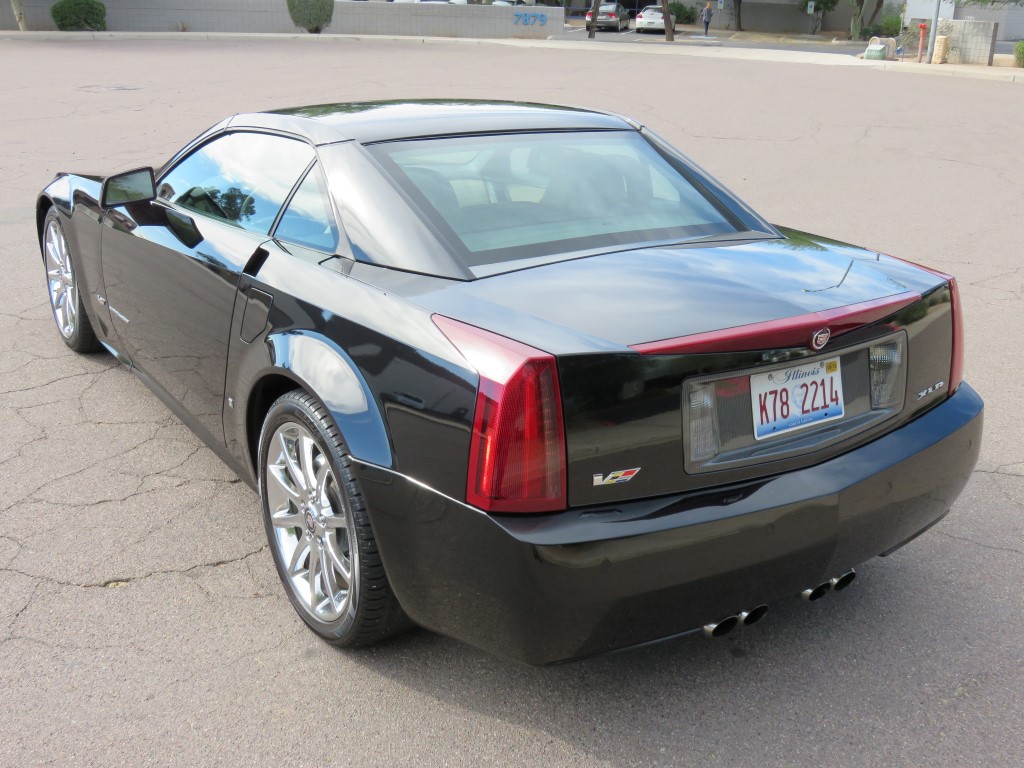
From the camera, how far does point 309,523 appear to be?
117 inches

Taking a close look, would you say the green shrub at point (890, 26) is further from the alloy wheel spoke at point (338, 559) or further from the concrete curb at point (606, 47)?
the alloy wheel spoke at point (338, 559)

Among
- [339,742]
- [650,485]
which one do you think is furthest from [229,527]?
[650,485]

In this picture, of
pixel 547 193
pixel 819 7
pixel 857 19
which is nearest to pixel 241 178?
pixel 547 193

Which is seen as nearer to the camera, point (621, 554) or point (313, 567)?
point (621, 554)

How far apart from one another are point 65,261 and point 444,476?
377cm

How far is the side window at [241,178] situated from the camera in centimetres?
342

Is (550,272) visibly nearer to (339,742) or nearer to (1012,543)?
(339,742)

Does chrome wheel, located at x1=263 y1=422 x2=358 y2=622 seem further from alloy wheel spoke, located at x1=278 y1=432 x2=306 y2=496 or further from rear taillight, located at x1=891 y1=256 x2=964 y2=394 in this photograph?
rear taillight, located at x1=891 y1=256 x2=964 y2=394

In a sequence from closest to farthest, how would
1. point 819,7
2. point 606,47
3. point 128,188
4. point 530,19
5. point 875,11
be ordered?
point 128,188 → point 606,47 → point 530,19 → point 875,11 → point 819,7

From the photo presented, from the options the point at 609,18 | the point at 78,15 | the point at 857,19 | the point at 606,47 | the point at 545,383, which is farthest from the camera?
the point at 857,19

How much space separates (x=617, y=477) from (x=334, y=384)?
32.5 inches

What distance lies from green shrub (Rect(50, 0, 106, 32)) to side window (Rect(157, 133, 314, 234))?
119 feet

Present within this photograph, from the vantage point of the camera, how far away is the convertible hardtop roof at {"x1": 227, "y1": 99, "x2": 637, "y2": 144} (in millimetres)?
3332

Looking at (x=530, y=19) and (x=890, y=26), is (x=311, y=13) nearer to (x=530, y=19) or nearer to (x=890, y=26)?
(x=530, y=19)
